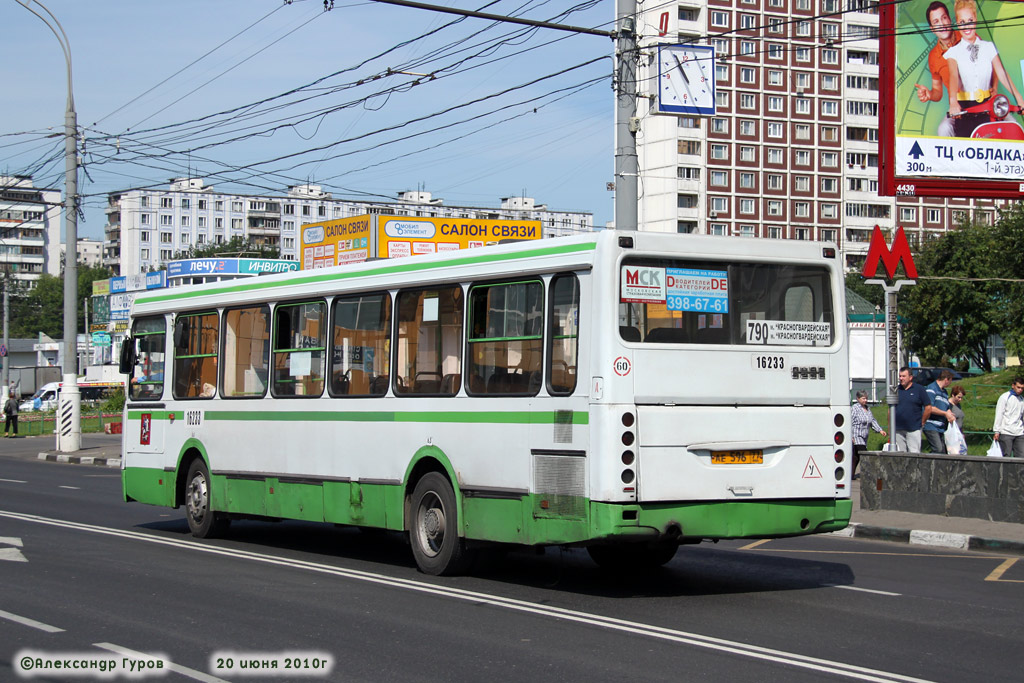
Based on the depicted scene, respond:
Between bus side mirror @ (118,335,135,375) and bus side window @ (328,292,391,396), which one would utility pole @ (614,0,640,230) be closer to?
bus side window @ (328,292,391,396)

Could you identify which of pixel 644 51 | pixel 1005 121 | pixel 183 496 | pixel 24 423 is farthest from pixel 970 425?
pixel 24 423

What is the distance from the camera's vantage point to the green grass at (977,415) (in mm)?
28473

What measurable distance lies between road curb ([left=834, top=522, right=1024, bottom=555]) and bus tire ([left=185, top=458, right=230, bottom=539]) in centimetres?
748

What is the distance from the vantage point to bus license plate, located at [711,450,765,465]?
10125 mm

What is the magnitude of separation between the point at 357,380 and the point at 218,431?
3.06m

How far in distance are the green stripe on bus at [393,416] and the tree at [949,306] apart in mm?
54776

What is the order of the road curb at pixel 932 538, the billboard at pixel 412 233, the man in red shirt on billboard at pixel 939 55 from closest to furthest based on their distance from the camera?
1. the road curb at pixel 932 538
2. the man in red shirt on billboard at pixel 939 55
3. the billboard at pixel 412 233

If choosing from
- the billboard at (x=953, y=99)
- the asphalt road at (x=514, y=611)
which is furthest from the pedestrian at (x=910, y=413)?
the billboard at (x=953, y=99)

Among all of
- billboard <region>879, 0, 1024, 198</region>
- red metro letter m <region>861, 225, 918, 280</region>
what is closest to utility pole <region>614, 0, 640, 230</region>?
red metro letter m <region>861, 225, 918, 280</region>

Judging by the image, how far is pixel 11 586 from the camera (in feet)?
35.3

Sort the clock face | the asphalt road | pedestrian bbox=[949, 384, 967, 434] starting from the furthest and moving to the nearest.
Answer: pedestrian bbox=[949, 384, 967, 434] → the clock face → the asphalt road

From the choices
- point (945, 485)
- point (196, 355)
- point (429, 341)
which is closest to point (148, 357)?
point (196, 355)

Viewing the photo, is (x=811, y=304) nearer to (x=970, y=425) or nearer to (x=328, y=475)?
(x=328, y=475)

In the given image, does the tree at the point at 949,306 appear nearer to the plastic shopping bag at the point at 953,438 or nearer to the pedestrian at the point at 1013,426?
the plastic shopping bag at the point at 953,438
